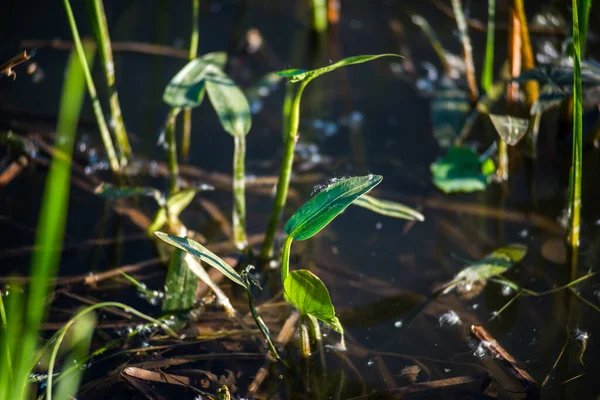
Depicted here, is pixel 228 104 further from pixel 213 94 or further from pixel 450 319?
pixel 450 319

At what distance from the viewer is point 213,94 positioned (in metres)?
1.32

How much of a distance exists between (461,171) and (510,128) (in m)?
0.23

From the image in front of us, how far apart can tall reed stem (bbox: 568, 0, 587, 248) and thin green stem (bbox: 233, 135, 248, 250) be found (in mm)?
692

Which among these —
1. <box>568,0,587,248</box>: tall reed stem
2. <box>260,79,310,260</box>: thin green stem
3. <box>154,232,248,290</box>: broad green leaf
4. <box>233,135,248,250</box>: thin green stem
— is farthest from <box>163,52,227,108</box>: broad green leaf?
<box>568,0,587,248</box>: tall reed stem

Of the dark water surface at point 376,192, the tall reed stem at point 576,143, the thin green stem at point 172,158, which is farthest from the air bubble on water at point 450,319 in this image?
the thin green stem at point 172,158

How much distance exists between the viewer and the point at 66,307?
4.11 ft

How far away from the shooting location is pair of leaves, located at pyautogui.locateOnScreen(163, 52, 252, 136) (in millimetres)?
1296

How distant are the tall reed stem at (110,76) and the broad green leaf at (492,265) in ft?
3.17

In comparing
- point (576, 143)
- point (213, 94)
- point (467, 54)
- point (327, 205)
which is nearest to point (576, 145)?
point (576, 143)

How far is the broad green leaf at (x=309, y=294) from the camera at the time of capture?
3.17 ft

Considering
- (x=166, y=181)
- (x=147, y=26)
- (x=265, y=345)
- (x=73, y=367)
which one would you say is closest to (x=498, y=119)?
(x=265, y=345)

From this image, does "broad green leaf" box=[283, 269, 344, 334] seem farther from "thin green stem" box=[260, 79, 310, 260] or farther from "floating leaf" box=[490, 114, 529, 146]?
"floating leaf" box=[490, 114, 529, 146]

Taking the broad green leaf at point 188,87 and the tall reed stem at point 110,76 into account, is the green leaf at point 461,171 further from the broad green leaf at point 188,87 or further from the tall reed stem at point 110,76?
the tall reed stem at point 110,76

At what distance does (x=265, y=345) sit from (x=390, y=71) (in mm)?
1243
